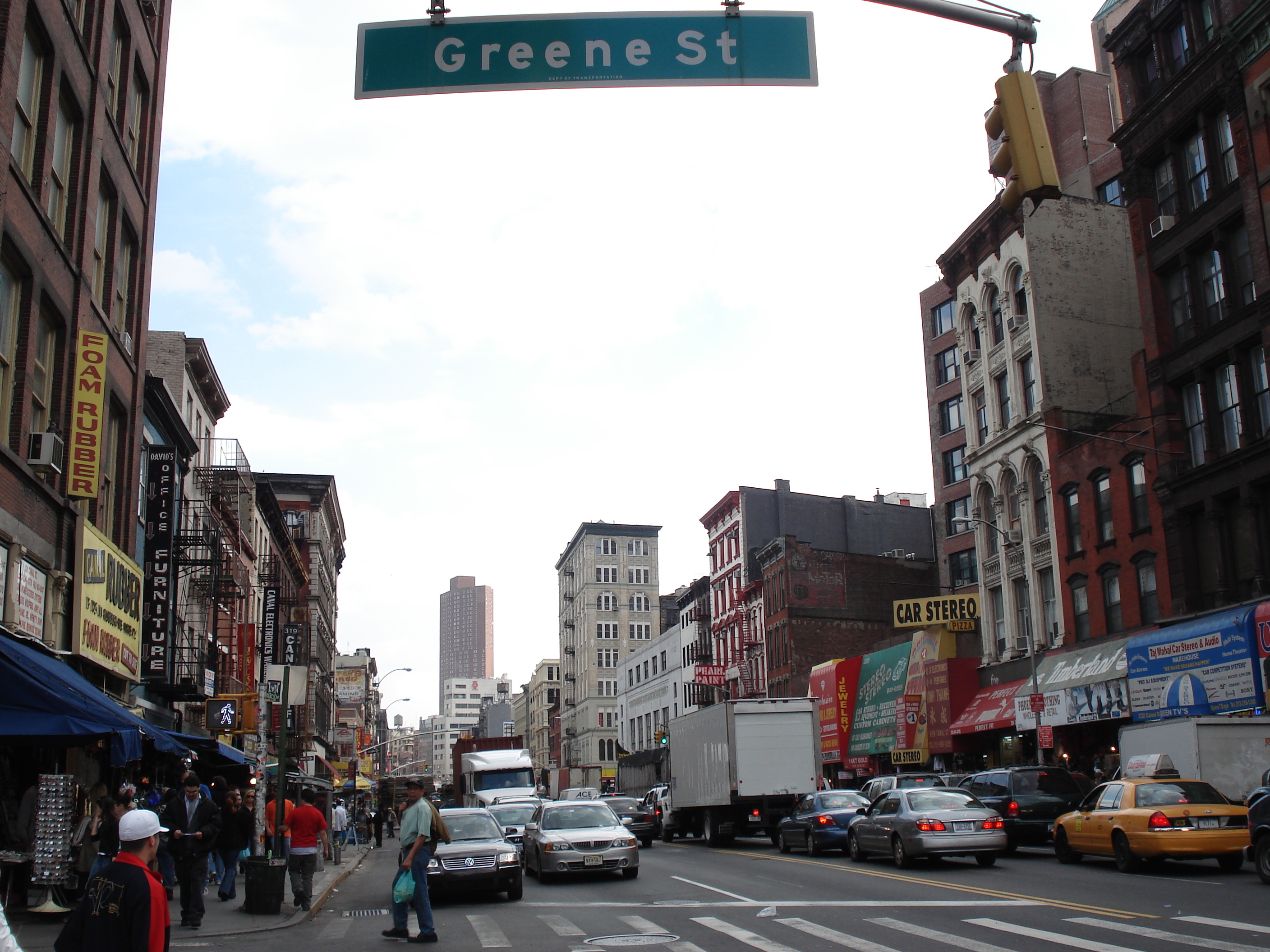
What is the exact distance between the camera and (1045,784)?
80.7 ft

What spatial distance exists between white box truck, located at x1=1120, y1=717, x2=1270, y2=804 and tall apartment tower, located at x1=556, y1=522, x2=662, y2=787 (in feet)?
323

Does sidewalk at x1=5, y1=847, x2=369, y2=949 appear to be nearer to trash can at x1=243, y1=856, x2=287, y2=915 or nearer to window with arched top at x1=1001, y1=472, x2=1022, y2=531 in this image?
trash can at x1=243, y1=856, x2=287, y2=915

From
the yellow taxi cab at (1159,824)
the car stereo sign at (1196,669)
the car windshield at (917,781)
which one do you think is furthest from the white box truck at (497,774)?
the yellow taxi cab at (1159,824)

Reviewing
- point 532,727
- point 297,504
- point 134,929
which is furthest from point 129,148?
point 532,727

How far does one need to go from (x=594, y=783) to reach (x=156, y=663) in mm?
81984

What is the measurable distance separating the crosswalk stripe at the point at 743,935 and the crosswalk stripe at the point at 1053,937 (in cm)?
237

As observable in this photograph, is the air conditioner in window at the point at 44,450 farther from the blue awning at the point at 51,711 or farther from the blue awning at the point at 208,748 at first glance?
the blue awning at the point at 208,748

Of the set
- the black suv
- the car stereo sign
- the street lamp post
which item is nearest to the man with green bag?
the black suv

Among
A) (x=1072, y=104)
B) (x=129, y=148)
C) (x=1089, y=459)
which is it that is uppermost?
(x=1072, y=104)

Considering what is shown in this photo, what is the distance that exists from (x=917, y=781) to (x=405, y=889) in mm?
19210

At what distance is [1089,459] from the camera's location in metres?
39.0

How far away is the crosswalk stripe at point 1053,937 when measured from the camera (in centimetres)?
1055

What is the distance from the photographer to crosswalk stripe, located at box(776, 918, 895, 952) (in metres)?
11.3

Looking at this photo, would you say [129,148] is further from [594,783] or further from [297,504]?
[594,783]
